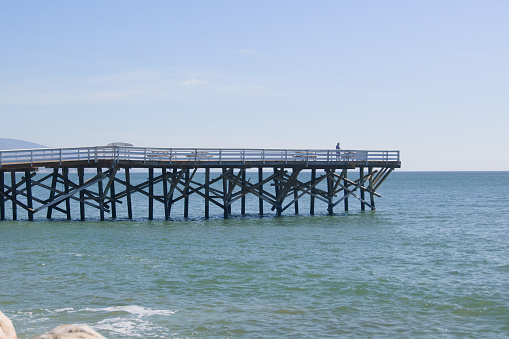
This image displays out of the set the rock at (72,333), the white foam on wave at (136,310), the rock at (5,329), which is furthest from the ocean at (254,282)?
the rock at (72,333)

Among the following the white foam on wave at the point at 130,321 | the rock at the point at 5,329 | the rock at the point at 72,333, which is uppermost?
the rock at the point at 72,333

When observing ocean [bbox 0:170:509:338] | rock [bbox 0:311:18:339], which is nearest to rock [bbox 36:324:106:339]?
rock [bbox 0:311:18:339]

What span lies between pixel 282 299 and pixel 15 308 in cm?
645

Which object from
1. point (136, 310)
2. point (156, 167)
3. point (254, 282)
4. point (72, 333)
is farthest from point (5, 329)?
point (156, 167)

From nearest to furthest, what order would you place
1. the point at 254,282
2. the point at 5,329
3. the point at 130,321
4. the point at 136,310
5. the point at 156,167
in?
the point at 5,329 < the point at 130,321 < the point at 136,310 < the point at 254,282 < the point at 156,167

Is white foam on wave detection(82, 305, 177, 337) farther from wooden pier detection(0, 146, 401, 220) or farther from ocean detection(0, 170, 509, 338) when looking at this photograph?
wooden pier detection(0, 146, 401, 220)

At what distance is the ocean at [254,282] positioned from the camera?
12359 mm

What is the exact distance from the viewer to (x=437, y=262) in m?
19.4

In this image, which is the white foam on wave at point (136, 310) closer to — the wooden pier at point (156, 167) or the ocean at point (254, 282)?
the ocean at point (254, 282)

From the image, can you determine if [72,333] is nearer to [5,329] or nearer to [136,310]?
[5,329]

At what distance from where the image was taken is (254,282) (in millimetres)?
16062

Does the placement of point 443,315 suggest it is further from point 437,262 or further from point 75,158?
point 75,158

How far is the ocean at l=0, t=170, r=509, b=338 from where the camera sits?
1236 centimetres

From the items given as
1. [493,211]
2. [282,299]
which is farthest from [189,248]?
[493,211]
